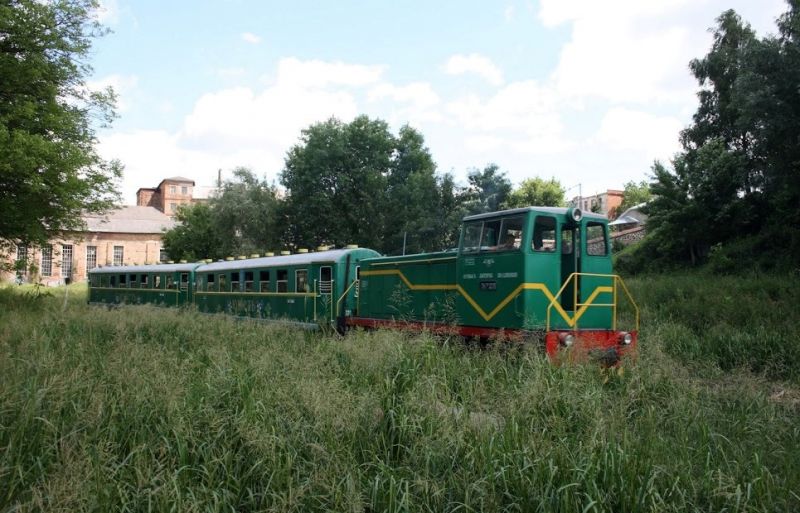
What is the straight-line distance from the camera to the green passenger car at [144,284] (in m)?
23.0

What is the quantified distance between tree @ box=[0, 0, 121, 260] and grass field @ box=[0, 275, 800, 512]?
1064 centimetres

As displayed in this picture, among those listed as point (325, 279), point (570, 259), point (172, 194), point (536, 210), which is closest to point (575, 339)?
point (570, 259)

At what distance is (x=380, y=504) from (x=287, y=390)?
202cm

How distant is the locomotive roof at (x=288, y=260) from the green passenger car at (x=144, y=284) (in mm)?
1607

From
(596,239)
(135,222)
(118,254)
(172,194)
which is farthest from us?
(172,194)

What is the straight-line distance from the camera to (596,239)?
1016 cm

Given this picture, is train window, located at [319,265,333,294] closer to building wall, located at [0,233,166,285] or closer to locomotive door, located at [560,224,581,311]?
locomotive door, located at [560,224,581,311]

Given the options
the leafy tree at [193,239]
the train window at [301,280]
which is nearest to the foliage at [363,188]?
the train window at [301,280]

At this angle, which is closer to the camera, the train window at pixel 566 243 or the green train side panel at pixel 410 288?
the train window at pixel 566 243

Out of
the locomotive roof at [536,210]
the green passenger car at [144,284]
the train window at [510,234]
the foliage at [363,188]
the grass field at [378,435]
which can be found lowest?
the grass field at [378,435]

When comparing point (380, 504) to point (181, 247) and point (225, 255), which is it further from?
point (181, 247)

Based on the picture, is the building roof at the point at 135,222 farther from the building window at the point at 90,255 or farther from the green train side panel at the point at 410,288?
the green train side panel at the point at 410,288

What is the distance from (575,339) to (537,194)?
51830 millimetres

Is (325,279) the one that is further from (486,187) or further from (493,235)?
(486,187)
